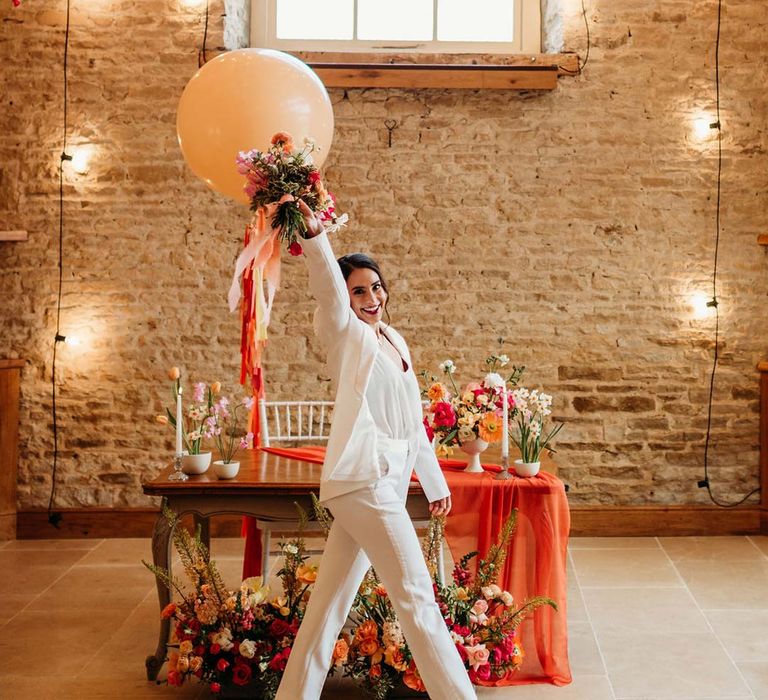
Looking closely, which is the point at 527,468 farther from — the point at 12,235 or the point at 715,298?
the point at 12,235

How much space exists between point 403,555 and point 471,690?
45 cm

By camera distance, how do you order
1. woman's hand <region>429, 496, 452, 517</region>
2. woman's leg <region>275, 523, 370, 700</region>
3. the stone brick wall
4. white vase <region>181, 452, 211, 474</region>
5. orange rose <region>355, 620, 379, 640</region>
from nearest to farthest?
woman's leg <region>275, 523, 370, 700</region>
woman's hand <region>429, 496, 452, 517</region>
orange rose <region>355, 620, 379, 640</region>
white vase <region>181, 452, 211, 474</region>
the stone brick wall

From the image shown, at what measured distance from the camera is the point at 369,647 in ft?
10.2

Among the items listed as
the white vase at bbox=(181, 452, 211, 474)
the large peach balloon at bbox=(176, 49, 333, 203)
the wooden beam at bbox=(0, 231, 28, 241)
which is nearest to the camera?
the large peach balloon at bbox=(176, 49, 333, 203)

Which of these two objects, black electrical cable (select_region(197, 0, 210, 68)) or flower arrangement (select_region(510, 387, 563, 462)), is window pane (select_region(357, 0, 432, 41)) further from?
flower arrangement (select_region(510, 387, 563, 462))

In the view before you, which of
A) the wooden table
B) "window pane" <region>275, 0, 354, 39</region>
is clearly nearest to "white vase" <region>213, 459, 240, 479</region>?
the wooden table

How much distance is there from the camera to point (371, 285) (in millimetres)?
2752

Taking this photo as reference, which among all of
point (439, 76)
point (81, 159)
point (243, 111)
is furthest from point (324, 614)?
point (81, 159)

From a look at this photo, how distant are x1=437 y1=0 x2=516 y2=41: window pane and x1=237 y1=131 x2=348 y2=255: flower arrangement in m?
3.63

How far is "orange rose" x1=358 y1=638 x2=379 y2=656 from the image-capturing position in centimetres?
310

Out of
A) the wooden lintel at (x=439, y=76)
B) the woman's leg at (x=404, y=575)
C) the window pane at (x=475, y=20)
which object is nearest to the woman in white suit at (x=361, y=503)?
the woman's leg at (x=404, y=575)

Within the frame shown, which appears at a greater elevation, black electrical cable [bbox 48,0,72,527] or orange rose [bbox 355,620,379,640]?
black electrical cable [bbox 48,0,72,527]

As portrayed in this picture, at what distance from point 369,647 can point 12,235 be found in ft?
11.6

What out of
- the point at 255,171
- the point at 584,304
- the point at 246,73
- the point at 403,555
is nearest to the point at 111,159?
the point at 246,73
